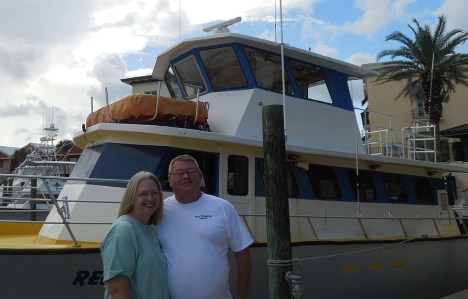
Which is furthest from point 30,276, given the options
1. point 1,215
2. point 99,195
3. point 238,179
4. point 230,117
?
point 1,215

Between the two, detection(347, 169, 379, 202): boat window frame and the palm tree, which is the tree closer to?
detection(347, 169, 379, 202): boat window frame

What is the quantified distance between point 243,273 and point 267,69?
4.94 metres

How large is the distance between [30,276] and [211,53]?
14.0 feet

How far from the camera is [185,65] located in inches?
320

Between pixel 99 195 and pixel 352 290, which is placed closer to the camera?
pixel 99 195

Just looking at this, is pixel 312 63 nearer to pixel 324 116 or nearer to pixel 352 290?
pixel 324 116

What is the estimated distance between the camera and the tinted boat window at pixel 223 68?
→ 24.7ft

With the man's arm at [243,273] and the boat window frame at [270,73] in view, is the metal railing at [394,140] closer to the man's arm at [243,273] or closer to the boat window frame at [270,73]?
the boat window frame at [270,73]

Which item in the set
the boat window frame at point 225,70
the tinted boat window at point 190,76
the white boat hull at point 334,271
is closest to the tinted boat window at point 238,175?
the white boat hull at point 334,271

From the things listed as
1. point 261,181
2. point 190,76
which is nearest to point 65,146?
point 190,76

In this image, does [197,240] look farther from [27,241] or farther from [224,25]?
[224,25]

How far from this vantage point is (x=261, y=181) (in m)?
6.85

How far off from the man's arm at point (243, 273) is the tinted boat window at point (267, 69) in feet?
15.0

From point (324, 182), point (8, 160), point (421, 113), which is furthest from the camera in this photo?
point (8, 160)
